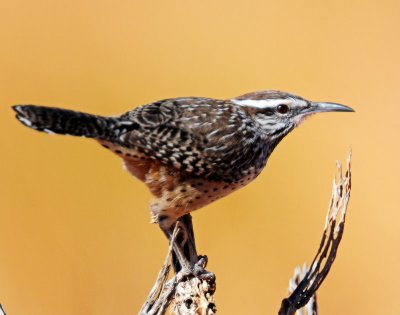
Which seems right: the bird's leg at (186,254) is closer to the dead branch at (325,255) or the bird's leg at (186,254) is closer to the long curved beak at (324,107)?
the dead branch at (325,255)

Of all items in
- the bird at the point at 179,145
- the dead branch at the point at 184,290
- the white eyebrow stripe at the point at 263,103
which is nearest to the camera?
the dead branch at the point at 184,290

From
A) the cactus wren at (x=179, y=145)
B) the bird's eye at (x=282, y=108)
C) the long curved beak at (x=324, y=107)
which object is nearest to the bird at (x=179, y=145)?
the cactus wren at (x=179, y=145)

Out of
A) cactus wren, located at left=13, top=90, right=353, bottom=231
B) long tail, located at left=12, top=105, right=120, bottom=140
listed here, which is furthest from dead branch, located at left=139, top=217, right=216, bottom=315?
long tail, located at left=12, top=105, right=120, bottom=140

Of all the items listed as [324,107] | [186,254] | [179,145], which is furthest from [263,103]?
[186,254]

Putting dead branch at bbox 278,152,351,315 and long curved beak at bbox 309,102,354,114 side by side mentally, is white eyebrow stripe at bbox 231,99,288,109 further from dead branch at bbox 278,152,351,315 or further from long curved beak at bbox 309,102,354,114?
dead branch at bbox 278,152,351,315

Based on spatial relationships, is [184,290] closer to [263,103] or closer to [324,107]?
[263,103]

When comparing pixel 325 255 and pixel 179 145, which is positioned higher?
pixel 179 145
